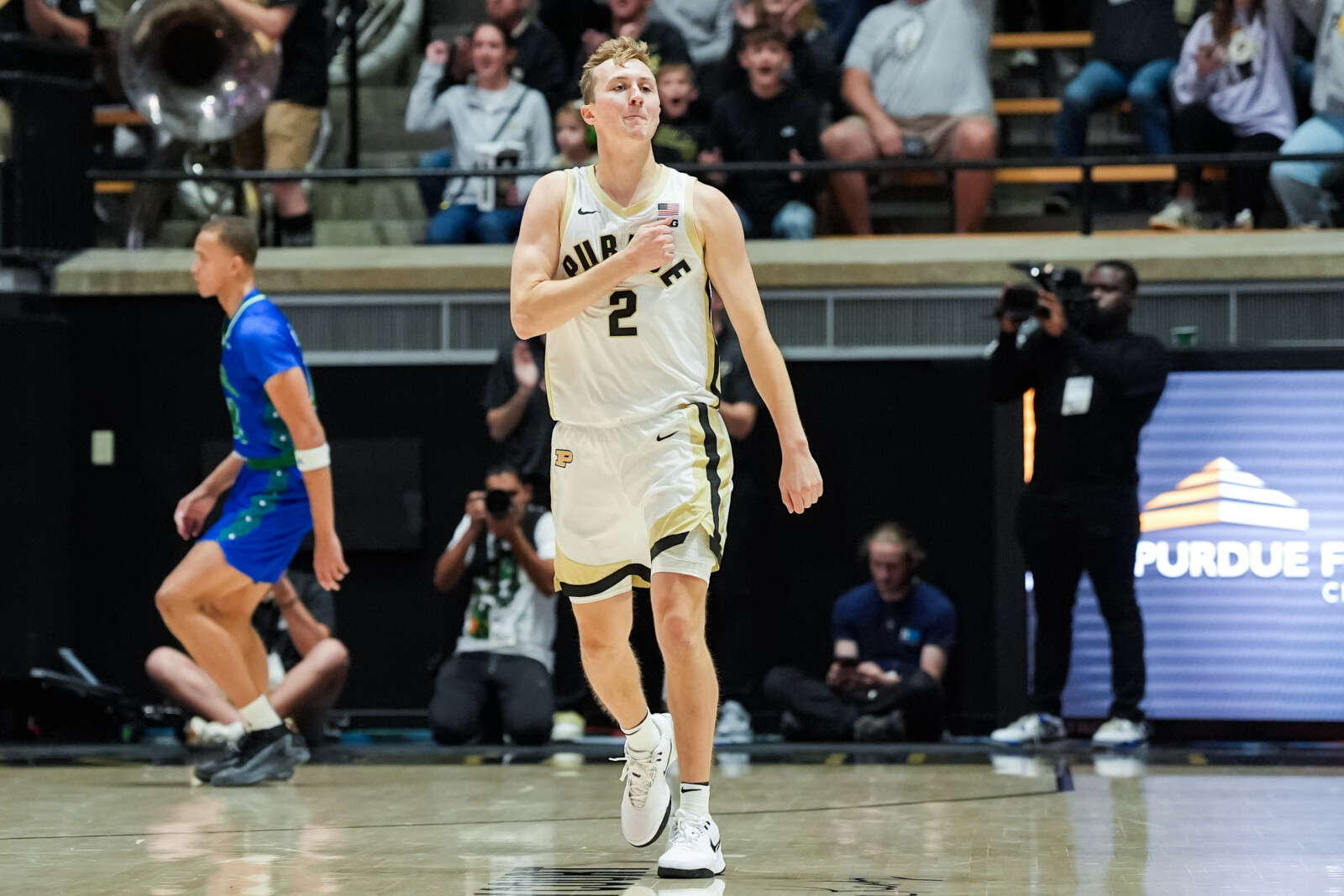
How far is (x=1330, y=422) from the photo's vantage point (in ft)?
25.9

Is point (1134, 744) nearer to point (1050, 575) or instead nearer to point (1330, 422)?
point (1050, 575)

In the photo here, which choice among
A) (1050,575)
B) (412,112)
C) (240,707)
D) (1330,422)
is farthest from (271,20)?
(1330,422)

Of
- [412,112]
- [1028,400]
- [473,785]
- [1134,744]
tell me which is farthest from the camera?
[412,112]

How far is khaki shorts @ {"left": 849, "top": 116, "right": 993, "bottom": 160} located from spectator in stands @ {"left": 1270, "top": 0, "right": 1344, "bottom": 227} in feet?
5.07

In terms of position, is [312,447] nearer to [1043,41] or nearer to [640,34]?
[640,34]

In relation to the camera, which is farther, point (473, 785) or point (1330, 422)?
point (1330, 422)

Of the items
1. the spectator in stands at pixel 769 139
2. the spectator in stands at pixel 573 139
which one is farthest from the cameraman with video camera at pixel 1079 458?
the spectator in stands at pixel 573 139

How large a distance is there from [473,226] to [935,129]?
2495 millimetres

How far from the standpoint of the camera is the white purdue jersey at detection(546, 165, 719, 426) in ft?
15.1

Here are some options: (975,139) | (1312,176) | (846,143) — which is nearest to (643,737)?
(846,143)

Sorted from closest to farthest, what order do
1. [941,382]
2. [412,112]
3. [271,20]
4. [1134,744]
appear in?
[1134,744]
[941,382]
[271,20]
[412,112]

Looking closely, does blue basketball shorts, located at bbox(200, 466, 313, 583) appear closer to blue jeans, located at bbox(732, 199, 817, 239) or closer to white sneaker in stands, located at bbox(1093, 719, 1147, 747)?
blue jeans, located at bbox(732, 199, 817, 239)

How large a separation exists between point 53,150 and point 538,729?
3894mm

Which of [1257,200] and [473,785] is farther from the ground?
[1257,200]
